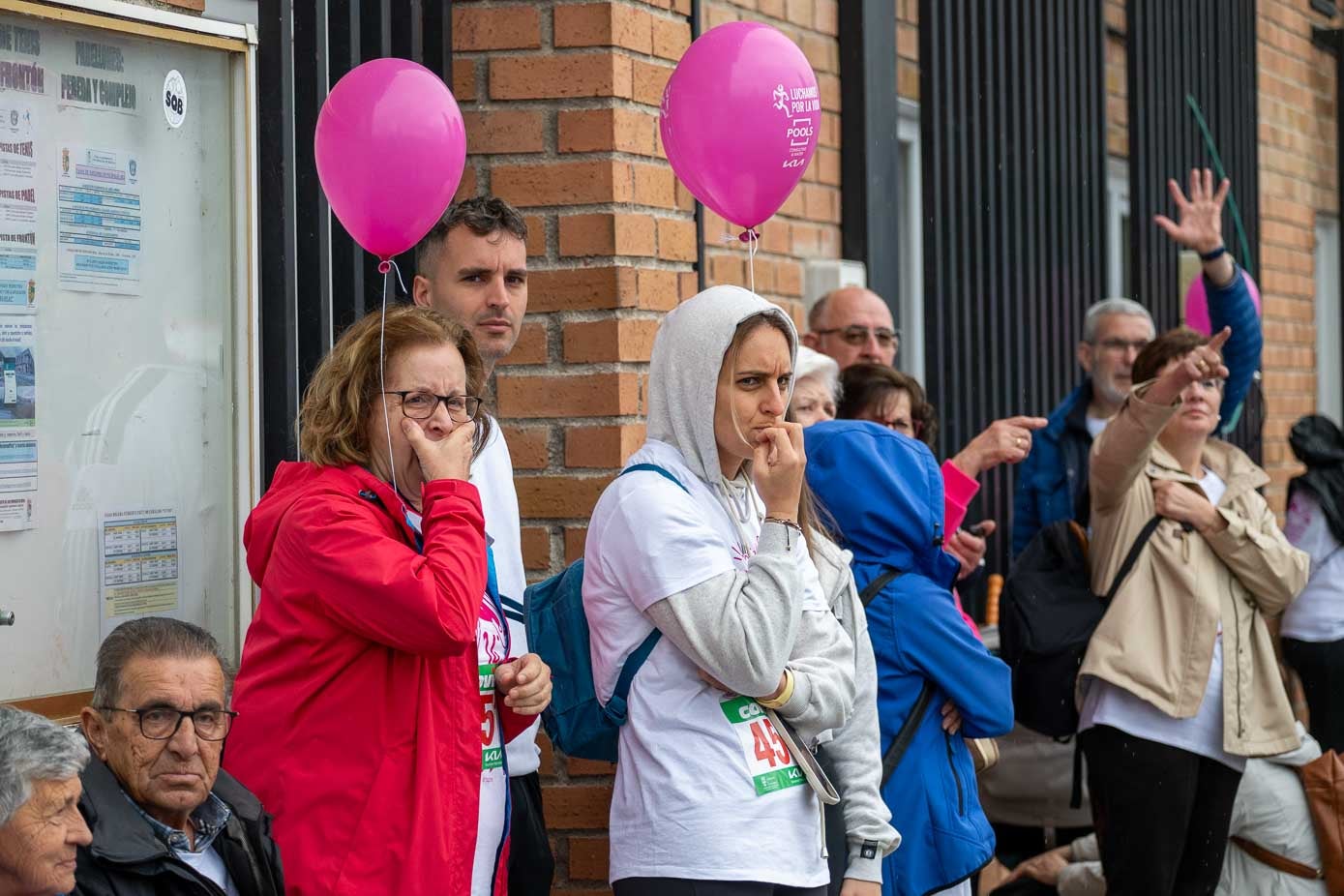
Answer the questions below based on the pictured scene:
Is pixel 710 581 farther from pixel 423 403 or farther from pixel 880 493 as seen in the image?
Answer: pixel 880 493

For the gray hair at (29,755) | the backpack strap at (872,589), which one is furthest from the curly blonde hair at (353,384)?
the backpack strap at (872,589)

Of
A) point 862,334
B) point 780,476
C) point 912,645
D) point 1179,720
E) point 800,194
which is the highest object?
point 800,194

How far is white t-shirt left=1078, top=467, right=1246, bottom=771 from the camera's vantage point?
454 centimetres

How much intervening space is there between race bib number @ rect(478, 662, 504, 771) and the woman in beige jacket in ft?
6.99

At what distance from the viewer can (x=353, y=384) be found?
9.12ft

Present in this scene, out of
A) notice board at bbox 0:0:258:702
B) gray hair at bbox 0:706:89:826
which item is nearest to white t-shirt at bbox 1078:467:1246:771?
notice board at bbox 0:0:258:702

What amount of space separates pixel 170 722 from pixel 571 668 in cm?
69

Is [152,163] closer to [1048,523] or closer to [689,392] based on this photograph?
[689,392]

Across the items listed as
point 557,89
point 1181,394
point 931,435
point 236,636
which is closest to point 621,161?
point 557,89

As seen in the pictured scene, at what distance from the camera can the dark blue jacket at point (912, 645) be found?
3451 millimetres

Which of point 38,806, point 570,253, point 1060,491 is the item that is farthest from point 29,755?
point 1060,491

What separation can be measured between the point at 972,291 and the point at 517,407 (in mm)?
2563

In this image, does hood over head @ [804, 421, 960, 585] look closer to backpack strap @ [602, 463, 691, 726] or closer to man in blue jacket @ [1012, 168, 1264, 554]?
backpack strap @ [602, 463, 691, 726]

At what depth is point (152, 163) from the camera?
10.6 ft
